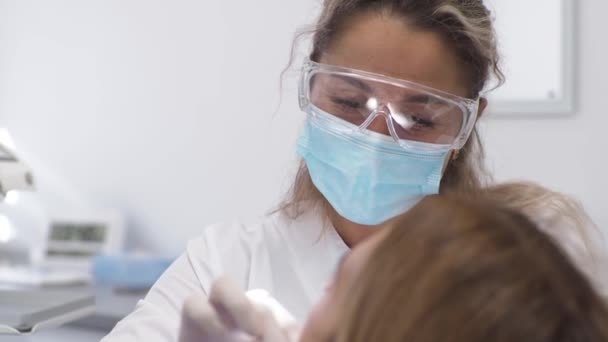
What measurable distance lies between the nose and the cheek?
0.56 metres

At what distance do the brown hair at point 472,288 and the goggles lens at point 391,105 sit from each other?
1.93 ft

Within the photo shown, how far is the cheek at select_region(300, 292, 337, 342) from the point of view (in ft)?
2.06

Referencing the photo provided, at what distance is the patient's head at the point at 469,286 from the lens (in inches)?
20.4

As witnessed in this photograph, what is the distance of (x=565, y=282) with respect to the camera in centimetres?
54

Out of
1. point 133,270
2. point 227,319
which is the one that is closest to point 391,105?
point 227,319

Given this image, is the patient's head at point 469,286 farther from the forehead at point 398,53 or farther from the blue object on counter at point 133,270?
the blue object on counter at point 133,270

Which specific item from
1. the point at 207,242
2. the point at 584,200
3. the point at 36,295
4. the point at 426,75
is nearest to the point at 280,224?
the point at 207,242

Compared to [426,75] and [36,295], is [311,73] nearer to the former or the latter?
[426,75]

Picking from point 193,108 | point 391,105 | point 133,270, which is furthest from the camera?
point 193,108

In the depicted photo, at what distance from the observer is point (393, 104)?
45.8 inches

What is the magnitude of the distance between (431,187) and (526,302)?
2.39ft

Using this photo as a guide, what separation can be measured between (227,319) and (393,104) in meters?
0.57

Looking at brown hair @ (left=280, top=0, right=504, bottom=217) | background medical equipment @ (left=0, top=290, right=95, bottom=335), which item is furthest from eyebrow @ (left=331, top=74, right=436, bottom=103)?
background medical equipment @ (left=0, top=290, right=95, bottom=335)

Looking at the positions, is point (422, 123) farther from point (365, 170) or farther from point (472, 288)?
point (472, 288)
